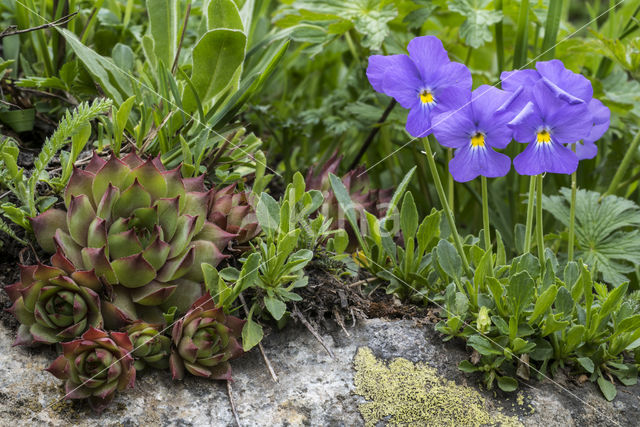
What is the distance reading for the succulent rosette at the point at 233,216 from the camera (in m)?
1.29

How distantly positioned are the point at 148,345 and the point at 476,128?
0.73 meters

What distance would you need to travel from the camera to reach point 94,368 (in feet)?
3.33

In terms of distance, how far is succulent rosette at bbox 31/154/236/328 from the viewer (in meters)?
1.11

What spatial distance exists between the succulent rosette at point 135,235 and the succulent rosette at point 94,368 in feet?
0.29

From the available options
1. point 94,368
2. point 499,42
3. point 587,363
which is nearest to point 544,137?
point 587,363

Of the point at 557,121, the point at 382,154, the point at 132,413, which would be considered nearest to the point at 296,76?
the point at 382,154

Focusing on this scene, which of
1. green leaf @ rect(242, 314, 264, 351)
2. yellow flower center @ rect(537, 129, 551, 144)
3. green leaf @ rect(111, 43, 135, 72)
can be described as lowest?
green leaf @ rect(242, 314, 264, 351)

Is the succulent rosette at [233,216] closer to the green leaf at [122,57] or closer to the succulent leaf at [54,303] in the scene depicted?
the succulent leaf at [54,303]

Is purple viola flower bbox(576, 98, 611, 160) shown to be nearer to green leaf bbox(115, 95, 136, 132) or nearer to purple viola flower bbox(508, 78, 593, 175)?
purple viola flower bbox(508, 78, 593, 175)

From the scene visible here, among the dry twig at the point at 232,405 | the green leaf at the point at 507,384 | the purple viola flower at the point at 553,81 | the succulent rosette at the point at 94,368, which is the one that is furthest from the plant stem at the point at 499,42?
the succulent rosette at the point at 94,368

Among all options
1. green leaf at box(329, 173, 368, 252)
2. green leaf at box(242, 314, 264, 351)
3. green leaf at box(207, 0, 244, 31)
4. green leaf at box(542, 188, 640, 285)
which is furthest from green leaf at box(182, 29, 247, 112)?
green leaf at box(542, 188, 640, 285)

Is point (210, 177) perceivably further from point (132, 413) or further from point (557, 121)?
point (557, 121)

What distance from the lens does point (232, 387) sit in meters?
1.14

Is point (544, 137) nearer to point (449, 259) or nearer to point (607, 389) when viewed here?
point (449, 259)
